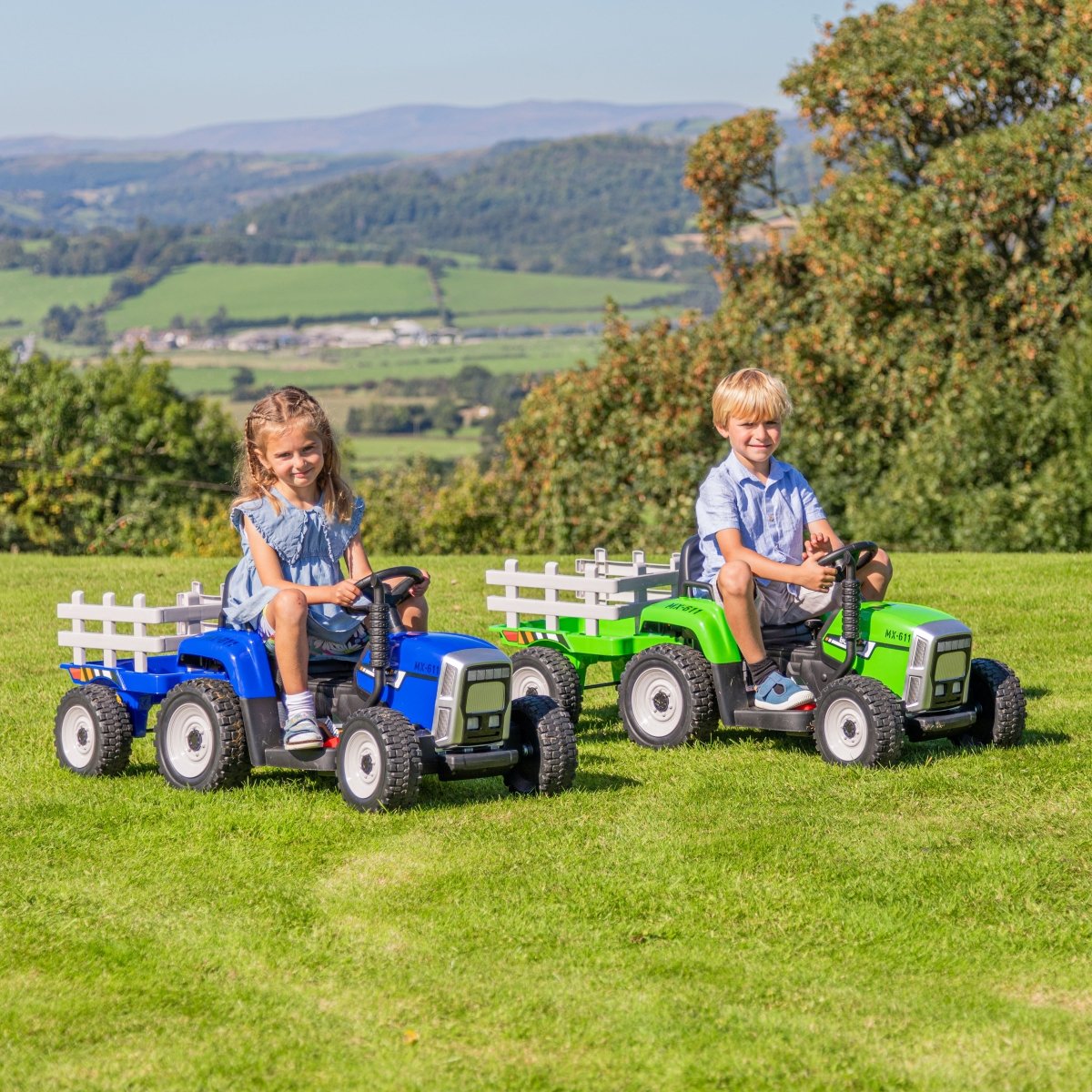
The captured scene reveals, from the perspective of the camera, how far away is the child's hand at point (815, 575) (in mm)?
8039

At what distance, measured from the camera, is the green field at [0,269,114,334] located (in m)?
171

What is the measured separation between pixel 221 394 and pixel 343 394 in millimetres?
10049

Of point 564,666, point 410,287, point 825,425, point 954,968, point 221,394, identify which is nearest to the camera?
point 954,968

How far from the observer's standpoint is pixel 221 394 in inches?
4441

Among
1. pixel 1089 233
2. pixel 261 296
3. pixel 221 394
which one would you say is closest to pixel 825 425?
pixel 1089 233

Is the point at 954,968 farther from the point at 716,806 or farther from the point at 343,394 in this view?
the point at 343,394

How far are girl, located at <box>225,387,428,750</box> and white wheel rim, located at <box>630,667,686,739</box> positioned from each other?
4.43 feet

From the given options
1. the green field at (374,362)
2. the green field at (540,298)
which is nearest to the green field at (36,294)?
the green field at (374,362)

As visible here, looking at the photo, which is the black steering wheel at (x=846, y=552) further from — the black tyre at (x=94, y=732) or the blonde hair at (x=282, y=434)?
the black tyre at (x=94, y=732)

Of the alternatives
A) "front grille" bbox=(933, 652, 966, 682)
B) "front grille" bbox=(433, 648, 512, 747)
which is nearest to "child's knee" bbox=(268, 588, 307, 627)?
"front grille" bbox=(433, 648, 512, 747)

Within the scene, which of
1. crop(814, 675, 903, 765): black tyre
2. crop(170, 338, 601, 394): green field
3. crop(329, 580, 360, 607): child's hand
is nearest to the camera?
crop(329, 580, 360, 607): child's hand

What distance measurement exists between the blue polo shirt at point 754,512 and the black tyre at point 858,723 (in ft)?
2.64

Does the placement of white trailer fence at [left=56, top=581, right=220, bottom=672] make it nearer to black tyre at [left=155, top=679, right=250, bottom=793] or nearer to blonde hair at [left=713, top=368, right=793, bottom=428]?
black tyre at [left=155, top=679, right=250, bottom=793]

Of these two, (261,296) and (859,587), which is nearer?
(859,587)
